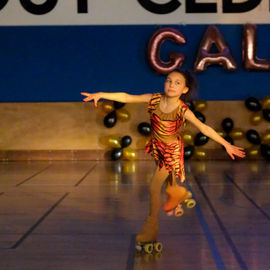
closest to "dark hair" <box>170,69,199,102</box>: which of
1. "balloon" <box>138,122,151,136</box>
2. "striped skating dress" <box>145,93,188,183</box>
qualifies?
Result: "striped skating dress" <box>145,93,188,183</box>

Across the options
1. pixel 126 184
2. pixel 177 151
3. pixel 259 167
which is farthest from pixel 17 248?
pixel 259 167

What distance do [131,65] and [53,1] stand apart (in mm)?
1964

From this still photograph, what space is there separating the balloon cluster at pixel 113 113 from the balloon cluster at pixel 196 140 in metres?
1.25

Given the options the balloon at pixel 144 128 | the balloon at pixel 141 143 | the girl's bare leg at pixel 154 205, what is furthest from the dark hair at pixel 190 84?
the balloon at pixel 141 143

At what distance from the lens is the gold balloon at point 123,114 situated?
11.2 meters

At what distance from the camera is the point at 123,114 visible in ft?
36.7

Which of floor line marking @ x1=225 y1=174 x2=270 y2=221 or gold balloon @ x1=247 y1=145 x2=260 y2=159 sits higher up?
floor line marking @ x1=225 y1=174 x2=270 y2=221

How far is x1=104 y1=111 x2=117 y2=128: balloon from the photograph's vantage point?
437 inches

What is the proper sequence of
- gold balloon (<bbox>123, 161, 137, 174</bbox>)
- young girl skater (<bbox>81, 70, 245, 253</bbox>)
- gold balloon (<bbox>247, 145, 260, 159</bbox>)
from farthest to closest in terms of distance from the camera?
gold balloon (<bbox>247, 145, 260, 159</bbox>)
gold balloon (<bbox>123, 161, 137, 174</bbox>)
young girl skater (<bbox>81, 70, 245, 253</bbox>)

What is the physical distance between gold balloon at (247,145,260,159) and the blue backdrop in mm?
1069

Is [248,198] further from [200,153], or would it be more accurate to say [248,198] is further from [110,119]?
[110,119]

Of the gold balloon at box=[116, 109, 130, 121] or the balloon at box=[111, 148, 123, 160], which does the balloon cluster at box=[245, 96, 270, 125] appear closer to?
the gold balloon at box=[116, 109, 130, 121]

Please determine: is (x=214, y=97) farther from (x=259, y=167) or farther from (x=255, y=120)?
(x=259, y=167)

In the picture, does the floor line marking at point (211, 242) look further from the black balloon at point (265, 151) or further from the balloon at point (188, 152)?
the black balloon at point (265, 151)
